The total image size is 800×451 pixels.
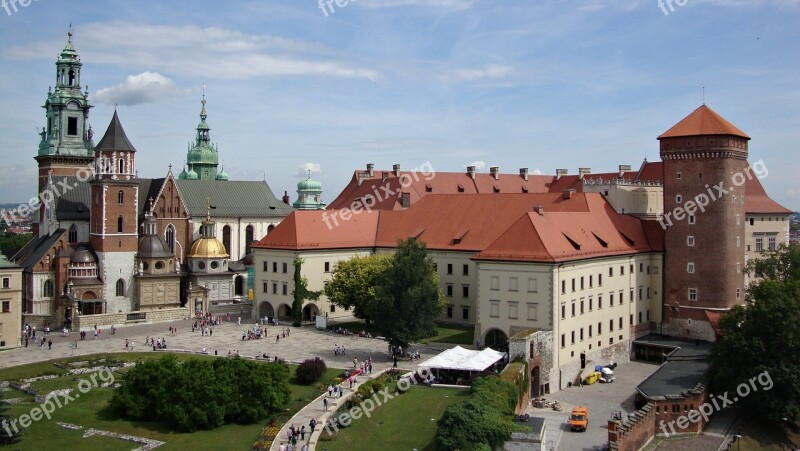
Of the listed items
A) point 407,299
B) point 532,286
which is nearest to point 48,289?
point 407,299

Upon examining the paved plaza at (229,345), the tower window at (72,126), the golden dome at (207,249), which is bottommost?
the paved plaza at (229,345)

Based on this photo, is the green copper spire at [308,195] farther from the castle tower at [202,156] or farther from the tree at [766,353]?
the tree at [766,353]

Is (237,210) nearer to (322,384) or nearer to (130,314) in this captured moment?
(130,314)

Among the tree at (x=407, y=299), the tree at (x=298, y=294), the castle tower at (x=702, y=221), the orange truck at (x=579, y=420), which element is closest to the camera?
the orange truck at (x=579, y=420)

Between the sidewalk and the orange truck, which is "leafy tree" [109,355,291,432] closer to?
the sidewalk

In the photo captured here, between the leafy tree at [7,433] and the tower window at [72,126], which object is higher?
the tower window at [72,126]

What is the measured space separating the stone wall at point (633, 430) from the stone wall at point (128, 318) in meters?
47.9

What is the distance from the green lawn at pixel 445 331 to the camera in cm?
6159

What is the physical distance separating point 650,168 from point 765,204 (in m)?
12.5

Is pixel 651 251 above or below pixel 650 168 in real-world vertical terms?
below

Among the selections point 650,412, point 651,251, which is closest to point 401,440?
point 650,412

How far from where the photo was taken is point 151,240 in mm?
80000

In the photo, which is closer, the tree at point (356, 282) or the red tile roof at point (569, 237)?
the red tile roof at point (569, 237)

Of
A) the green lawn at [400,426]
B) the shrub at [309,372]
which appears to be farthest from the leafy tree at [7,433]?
the shrub at [309,372]
